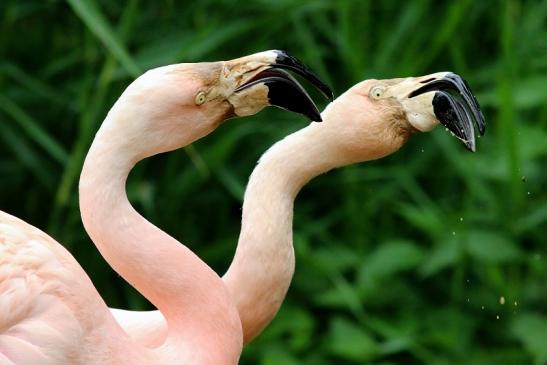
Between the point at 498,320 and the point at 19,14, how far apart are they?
194 centimetres

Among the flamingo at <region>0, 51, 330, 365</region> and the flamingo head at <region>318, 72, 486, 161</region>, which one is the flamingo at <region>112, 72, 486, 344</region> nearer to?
the flamingo head at <region>318, 72, 486, 161</region>

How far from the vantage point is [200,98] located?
9.04ft

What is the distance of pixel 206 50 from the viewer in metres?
4.36

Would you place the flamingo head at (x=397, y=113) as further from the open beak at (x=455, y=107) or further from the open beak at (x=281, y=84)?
the open beak at (x=281, y=84)

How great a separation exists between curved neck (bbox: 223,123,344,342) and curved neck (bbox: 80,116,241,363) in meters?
0.19

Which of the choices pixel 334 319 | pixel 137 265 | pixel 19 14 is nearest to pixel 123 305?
pixel 334 319

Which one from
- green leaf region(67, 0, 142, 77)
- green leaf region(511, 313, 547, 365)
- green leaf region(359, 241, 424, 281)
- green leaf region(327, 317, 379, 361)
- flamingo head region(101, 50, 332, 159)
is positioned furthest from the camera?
Answer: green leaf region(359, 241, 424, 281)

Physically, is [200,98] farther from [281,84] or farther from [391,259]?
[391,259]

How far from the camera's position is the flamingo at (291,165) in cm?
294

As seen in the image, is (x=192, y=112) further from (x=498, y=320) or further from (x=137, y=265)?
(x=498, y=320)

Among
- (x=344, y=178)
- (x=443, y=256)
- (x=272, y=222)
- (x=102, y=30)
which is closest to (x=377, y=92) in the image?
(x=272, y=222)

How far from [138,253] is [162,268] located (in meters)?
0.06

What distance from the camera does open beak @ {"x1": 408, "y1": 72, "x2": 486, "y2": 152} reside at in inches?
112

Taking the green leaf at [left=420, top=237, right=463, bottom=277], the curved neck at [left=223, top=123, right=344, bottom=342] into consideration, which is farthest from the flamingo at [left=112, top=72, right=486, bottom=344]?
the green leaf at [left=420, top=237, right=463, bottom=277]
